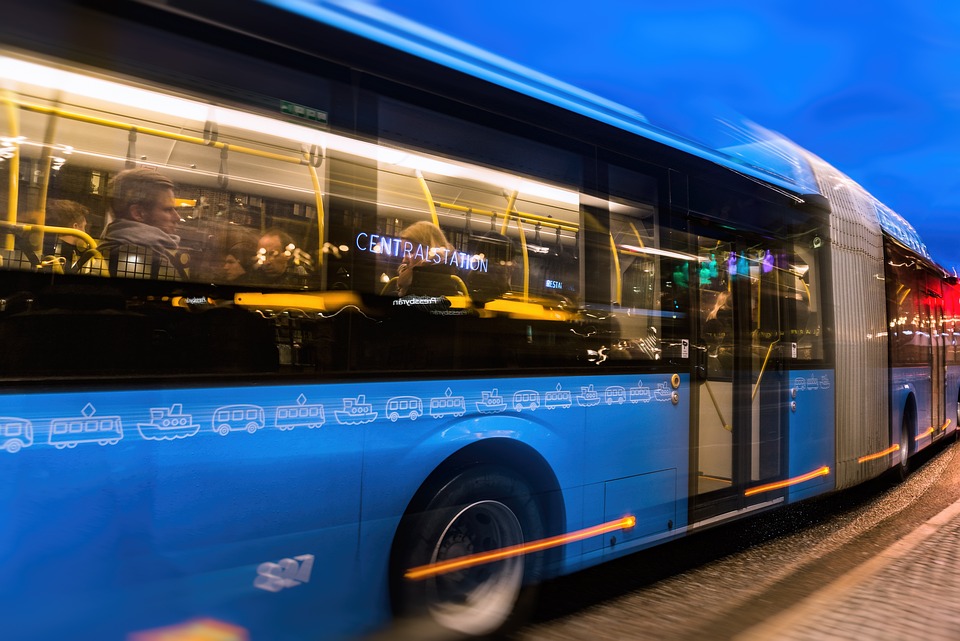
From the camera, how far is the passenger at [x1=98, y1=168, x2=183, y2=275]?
7.70ft

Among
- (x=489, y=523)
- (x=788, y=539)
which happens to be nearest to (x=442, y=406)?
(x=489, y=523)

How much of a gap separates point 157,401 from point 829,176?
6.53m

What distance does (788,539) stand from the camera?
590cm

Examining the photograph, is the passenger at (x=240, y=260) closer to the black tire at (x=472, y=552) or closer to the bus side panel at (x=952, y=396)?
the black tire at (x=472, y=552)

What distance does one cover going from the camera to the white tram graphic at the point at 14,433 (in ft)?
6.79

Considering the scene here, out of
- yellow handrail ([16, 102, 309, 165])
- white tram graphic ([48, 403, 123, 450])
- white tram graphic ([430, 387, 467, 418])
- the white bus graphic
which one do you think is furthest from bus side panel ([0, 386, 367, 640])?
the white bus graphic

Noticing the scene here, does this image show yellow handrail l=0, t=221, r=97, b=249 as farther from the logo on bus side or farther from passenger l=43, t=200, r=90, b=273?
the logo on bus side

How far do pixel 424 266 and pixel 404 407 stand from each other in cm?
68

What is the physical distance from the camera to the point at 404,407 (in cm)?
304

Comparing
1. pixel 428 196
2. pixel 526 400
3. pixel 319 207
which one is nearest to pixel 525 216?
pixel 428 196

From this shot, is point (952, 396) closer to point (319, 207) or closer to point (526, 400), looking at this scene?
point (526, 400)

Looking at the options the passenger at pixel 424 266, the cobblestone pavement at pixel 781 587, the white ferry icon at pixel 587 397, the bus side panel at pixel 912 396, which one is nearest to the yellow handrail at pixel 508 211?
the passenger at pixel 424 266

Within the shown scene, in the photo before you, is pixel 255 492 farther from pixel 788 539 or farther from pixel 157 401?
pixel 788 539

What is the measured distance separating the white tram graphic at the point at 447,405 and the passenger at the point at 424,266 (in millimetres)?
502
